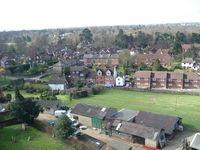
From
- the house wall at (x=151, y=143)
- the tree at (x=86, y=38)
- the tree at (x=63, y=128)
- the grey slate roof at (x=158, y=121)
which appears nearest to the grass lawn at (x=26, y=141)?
the tree at (x=63, y=128)

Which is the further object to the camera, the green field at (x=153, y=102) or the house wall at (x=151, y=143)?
the green field at (x=153, y=102)

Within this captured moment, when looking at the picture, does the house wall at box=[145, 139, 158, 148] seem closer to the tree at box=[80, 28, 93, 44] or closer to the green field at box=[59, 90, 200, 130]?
the green field at box=[59, 90, 200, 130]

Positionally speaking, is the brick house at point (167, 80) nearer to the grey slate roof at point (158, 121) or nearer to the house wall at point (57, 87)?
the house wall at point (57, 87)

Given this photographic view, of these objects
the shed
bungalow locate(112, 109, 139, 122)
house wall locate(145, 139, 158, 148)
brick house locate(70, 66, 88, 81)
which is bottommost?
house wall locate(145, 139, 158, 148)

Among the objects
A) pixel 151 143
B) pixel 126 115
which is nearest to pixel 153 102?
pixel 126 115

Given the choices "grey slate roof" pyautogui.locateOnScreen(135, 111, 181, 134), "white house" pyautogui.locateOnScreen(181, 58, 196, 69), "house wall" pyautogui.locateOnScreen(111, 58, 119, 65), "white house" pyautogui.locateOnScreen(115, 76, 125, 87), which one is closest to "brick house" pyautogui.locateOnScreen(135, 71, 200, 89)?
"white house" pyautogui.locateOnScreen(115, 76, 125, 87)

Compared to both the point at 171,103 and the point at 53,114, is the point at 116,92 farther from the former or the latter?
the point at 53,114
